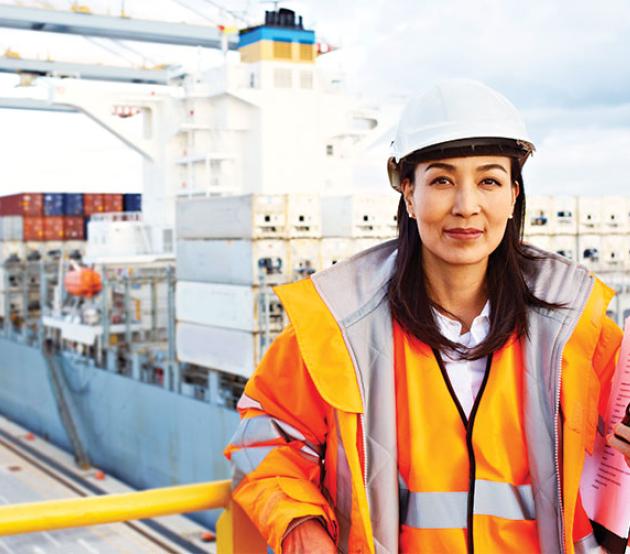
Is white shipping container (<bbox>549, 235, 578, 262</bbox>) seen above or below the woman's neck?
below

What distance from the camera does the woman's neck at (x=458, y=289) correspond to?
1916mm

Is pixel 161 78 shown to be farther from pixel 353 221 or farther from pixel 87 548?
pixel 87 548

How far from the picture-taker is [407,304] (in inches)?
73.2

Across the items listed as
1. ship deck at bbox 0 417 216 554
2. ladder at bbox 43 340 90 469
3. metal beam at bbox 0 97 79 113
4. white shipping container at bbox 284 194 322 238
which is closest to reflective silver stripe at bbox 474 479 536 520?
ship deck at bbox 0 417 216 554

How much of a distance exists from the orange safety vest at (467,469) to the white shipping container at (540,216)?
13.7 metres

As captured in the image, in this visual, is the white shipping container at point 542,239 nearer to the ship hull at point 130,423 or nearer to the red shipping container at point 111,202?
Answer: the ship hull at point 130,423

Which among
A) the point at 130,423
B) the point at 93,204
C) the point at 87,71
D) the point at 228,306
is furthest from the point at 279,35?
the point at 87,71

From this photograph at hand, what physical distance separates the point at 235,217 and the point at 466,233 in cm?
1166

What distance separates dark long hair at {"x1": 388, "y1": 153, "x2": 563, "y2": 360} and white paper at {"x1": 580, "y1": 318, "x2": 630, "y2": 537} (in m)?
0.19

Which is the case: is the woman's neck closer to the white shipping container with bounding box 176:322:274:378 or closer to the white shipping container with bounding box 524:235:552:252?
the white shipping container with bounding box 176:322:274:378

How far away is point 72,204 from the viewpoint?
2467cm

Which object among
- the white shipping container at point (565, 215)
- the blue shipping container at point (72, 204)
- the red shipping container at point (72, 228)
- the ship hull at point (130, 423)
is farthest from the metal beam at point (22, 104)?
the white shipping container at point (565, 215)

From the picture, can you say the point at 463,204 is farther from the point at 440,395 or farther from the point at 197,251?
the point at 197,251

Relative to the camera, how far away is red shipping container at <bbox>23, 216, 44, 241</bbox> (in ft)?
78.7
